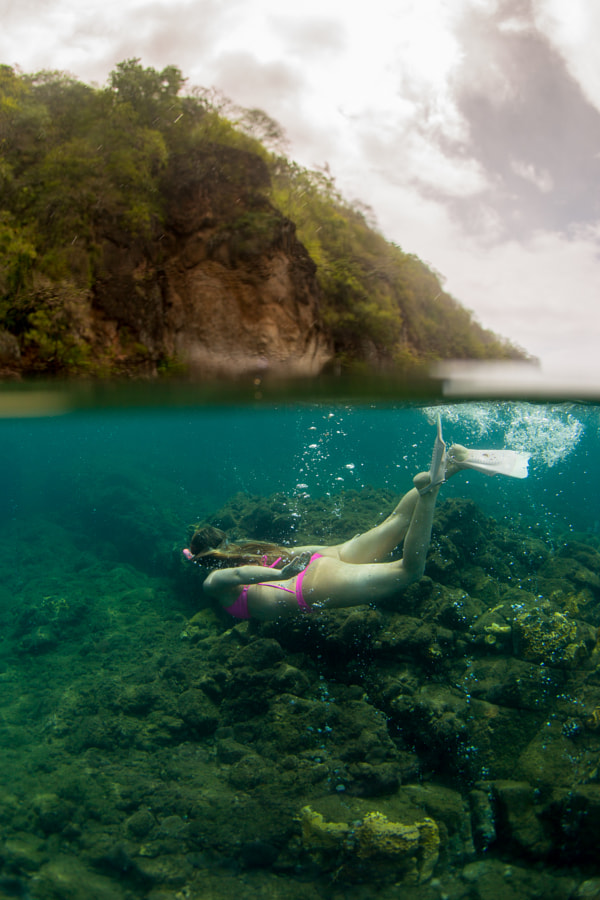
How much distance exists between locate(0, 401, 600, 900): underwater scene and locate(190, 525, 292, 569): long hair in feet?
2.81

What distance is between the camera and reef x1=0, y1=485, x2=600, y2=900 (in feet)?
14.0

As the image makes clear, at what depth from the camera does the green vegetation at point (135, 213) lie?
22.2 ft

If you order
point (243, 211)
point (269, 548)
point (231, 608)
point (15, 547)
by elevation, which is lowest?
point (15, 547)

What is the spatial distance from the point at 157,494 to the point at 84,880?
11812 mm

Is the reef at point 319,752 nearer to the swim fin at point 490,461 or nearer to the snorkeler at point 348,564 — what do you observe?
the snorkeler at point 348,564

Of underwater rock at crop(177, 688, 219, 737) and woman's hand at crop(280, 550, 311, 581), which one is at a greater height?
woman's hand at crop(280, 550, 311, 581)

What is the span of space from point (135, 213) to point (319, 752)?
7.51m

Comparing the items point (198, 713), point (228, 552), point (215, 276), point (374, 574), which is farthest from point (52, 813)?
point (215, 276)

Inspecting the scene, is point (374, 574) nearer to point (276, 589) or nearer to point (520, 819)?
point (276, 589)

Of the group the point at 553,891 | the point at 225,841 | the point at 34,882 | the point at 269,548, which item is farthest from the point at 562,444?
the point at 34,882

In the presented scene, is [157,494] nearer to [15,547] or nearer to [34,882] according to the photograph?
[15,547]

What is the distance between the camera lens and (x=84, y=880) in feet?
13.3

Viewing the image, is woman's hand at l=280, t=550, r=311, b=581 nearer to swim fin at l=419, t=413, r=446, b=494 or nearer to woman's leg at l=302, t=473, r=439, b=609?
woman's leg at l=302, t=473, r=439, b=609

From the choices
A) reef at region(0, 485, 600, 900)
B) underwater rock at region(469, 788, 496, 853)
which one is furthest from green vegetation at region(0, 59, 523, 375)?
underwater rock at region(469, 788, 496, 853)
